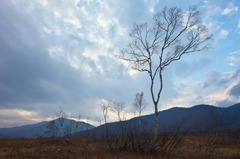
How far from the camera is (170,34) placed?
2923 cm

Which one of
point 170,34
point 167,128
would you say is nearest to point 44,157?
point 167,128

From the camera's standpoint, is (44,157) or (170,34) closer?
(44,157)

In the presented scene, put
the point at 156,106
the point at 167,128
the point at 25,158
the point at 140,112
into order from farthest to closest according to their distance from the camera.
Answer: the point at 140,112, the point at 156,106, the point at 167,128, the point at 25,158

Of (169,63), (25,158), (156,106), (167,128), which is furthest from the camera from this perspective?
(169,63)

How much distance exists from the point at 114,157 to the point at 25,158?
20.8 feet

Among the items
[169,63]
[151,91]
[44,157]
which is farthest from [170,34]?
[44,157]

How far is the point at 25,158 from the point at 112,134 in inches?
411

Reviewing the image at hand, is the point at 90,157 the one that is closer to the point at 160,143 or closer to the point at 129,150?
the point at 129,150

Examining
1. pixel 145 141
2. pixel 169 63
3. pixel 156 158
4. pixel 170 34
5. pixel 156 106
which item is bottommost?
pixel 156 158

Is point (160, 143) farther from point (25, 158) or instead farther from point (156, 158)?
point (25, 158)

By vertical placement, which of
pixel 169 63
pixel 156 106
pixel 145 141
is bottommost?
pixel 145 141

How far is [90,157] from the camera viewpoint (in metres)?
20.5

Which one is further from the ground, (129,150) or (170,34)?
(170,34)

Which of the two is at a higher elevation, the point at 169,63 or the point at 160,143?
the point at 169,63
